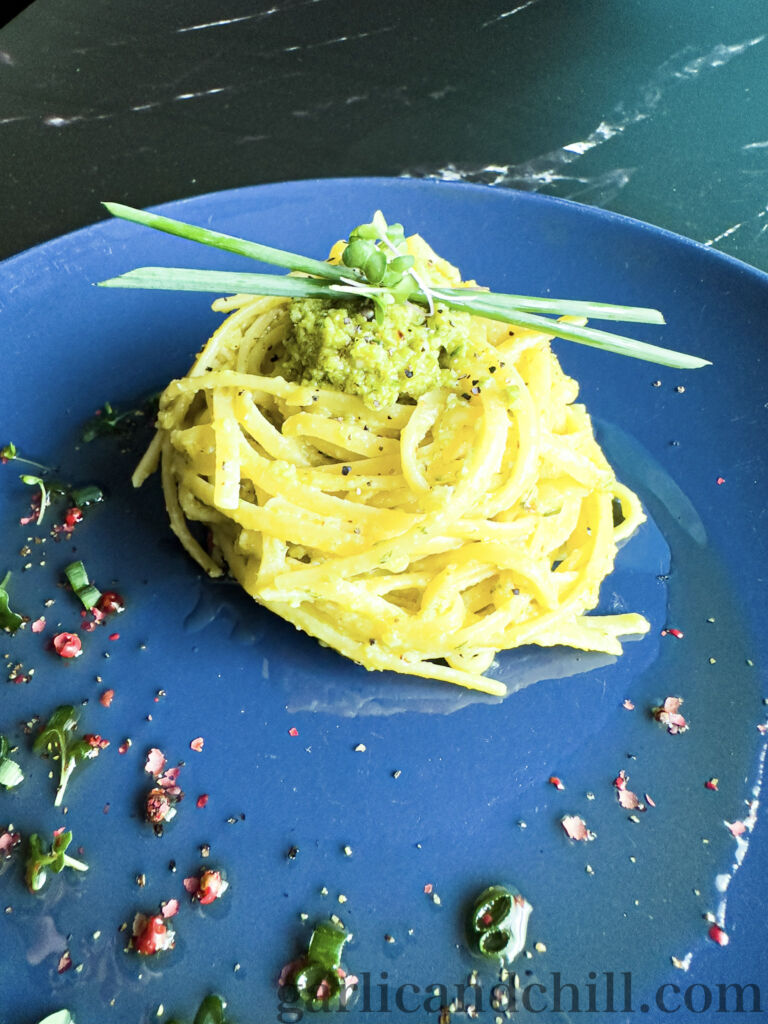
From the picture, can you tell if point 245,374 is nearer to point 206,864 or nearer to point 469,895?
point 206,864

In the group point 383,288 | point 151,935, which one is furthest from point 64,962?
point 383,288

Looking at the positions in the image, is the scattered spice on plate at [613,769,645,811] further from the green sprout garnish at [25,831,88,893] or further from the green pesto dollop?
the green sprout garnish at [25,831,88,893]

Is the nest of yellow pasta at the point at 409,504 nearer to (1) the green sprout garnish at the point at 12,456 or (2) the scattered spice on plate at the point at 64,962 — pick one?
(1) the green sprout garnish at the point at 12,456

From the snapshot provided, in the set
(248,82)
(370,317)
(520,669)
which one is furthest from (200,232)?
(248,82)

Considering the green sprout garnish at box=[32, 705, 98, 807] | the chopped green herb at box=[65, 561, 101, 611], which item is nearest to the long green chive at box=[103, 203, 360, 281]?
the chopped green herb at box=[65, 561, 101, 611]

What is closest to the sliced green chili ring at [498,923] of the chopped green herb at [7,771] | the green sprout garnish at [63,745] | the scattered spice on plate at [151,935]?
the scattered spice on plate at [151,935]

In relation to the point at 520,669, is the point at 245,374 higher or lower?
higher
